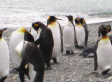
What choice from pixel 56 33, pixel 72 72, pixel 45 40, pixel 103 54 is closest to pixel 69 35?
pixel 56 33

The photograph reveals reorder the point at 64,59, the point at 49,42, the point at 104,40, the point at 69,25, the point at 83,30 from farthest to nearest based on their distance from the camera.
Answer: the point at 83,30 < the point at 69,25 < the point at 64,59 < the point at 49,42 < the point at 104,40

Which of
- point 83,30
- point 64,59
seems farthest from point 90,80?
point 83,30

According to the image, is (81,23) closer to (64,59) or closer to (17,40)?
(64,59)

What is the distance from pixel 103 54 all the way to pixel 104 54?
22mm

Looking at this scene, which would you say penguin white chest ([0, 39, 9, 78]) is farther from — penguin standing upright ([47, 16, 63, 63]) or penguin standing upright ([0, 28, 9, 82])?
penguin standing upright ([47, 16, 63, 63])

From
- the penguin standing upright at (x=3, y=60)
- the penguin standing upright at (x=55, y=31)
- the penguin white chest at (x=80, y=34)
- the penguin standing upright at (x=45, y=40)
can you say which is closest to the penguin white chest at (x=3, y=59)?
the penguin standing upright at (x=3, y=60)

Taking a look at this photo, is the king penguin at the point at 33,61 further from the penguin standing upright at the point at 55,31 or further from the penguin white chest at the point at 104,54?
the penguin standing upright at the point at 55,31

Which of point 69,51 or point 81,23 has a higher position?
point 81,23

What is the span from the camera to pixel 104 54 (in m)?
6.55

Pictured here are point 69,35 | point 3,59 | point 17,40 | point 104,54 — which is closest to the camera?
point 3,59

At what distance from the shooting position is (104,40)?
6516mm

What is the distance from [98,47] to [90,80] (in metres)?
0.85

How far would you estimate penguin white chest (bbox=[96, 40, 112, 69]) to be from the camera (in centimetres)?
652

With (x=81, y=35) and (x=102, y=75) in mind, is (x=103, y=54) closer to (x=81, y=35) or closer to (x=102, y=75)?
(x=102, y=75)
